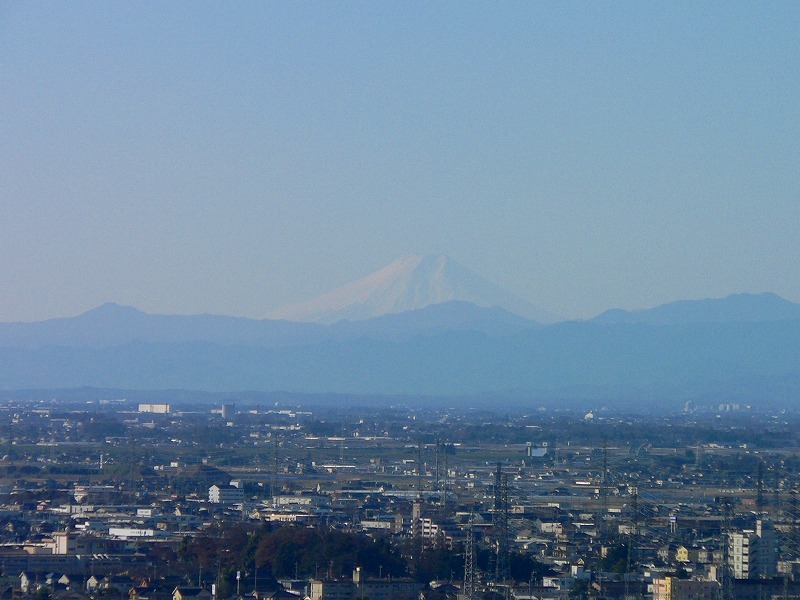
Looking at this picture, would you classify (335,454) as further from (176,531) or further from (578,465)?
(176,531)

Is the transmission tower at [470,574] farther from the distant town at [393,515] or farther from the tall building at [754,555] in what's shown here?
the tall building at [754,555]

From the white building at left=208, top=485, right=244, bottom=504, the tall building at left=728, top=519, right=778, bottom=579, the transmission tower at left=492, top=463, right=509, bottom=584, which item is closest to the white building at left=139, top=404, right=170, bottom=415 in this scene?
the white building at left=208, top=485, right=244, bottom=504

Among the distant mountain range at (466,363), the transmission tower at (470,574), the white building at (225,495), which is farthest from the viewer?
the distant mountain range at (466,363)

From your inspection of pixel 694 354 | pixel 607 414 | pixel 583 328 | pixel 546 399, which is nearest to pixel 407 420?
pixel 607 414

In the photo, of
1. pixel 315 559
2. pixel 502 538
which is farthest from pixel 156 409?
pixel 502 538

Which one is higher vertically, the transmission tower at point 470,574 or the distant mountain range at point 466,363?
the distant mountain range at point 466,363

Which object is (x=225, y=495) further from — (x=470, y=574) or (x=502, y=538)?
(x=470, y=574)

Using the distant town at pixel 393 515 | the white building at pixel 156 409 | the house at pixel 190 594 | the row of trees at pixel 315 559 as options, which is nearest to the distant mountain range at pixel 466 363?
the white building at pixel 156 409

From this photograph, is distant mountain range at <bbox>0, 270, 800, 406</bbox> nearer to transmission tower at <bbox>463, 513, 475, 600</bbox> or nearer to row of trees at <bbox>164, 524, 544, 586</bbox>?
row of trees at <bbox>164, 524, 544, 586</bbox>

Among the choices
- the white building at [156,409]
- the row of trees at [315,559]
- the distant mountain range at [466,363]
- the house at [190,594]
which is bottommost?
the house at [190,594]
